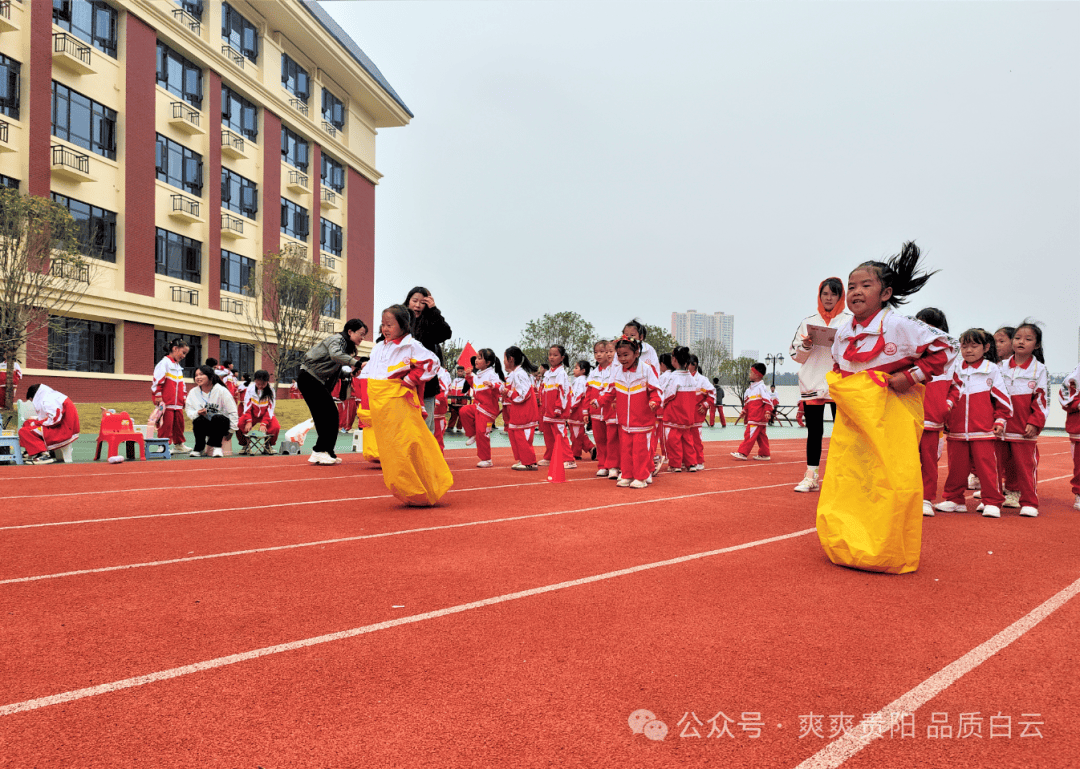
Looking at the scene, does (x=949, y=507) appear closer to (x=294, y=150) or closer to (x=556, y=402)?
(x=556, y=402)

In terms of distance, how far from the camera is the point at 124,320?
2350 cm

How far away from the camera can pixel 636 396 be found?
26.8ft

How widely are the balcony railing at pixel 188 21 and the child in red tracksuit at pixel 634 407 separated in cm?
2559

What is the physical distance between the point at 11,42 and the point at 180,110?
6.36 meters

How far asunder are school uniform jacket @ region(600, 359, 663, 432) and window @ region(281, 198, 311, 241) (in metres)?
28.3

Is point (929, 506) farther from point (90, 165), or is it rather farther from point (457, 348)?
point (457, 348)

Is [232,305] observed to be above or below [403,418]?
above

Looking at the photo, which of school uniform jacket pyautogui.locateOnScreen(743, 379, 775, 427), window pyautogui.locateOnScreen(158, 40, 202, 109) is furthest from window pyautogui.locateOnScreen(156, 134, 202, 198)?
school uniform jacket pyautogui.locateOnScreen(743, 379, 775, 427)

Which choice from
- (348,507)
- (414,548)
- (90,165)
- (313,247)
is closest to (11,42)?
(90,165)

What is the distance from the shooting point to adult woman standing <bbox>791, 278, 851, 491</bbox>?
6.56 metres

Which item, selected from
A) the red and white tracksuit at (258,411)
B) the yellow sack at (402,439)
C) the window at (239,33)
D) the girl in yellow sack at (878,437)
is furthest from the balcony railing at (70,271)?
the girl in yellow sack at (878,437)

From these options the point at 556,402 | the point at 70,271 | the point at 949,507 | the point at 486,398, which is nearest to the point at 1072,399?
the point at 949,507

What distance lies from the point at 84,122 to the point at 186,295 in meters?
6.71

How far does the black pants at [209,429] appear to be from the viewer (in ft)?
39.5
